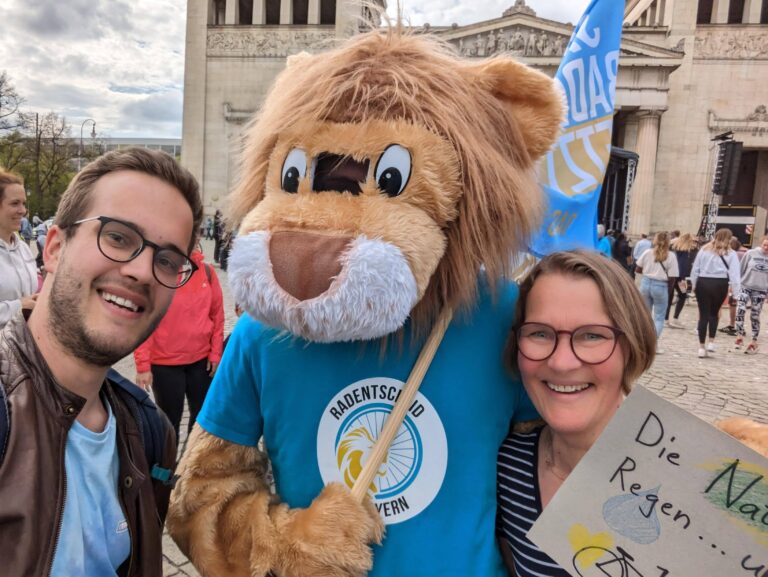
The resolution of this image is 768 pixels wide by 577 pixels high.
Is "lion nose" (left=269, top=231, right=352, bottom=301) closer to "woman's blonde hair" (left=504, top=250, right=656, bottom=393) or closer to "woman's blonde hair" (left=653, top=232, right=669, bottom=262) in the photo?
"woman's blonde hair" (left=504, top=250, right=656, bottom=393)

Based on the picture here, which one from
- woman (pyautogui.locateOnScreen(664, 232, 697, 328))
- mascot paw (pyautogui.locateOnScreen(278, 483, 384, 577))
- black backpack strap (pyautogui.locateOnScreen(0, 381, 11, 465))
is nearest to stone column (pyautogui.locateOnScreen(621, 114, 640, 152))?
woman (pyautogui.locateOnScreen(664, 232, 697, 328))

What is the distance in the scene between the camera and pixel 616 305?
124cm

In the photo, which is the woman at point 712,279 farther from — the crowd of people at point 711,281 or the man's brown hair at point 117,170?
the man's brown hair at point 117,170

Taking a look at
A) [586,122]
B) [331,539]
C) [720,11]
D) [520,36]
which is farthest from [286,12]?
[331,539]

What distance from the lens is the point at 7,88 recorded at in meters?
23.5

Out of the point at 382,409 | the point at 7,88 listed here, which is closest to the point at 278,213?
the point at 382,409

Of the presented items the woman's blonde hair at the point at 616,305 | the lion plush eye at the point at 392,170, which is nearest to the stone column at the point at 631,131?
the woman's blonde hair at the point at 616,305

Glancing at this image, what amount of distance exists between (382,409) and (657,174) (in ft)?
99.3

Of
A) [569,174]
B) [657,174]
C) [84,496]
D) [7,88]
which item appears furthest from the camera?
[657,174]

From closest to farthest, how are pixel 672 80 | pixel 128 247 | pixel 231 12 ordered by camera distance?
pixel 128 247, pixel 672 80, pixel 231 12

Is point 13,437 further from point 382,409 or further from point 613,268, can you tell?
point 613,268

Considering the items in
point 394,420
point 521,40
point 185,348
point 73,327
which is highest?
point 521,40

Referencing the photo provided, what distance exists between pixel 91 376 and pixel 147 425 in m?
0.29

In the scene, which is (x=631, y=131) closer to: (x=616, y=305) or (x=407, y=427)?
(x=616, y=305)
